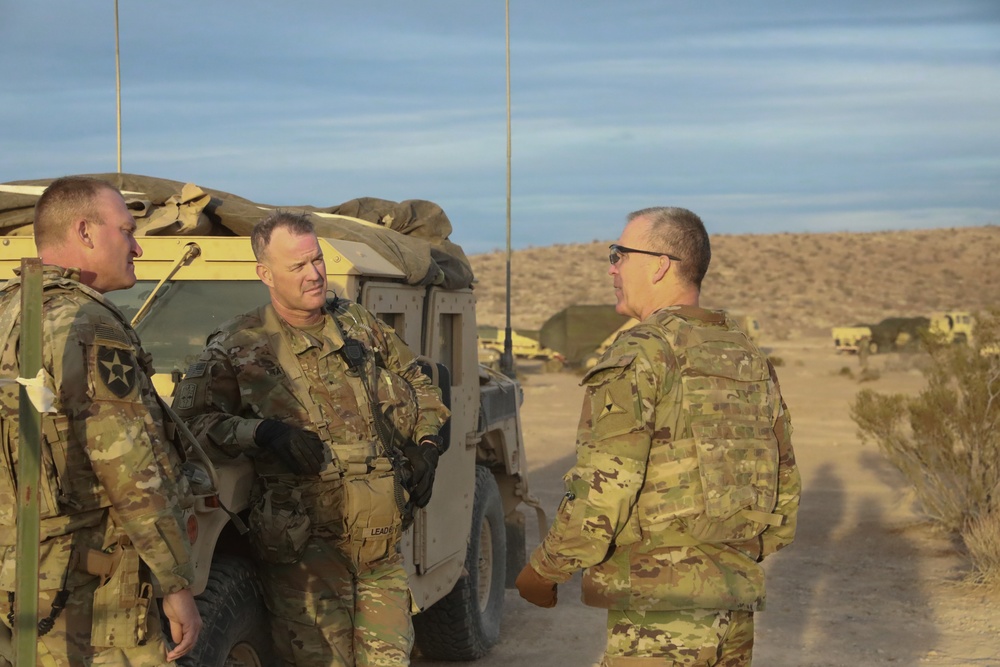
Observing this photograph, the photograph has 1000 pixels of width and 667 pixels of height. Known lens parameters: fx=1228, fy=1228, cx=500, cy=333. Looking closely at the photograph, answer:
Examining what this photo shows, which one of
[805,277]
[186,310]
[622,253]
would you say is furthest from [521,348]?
[805,277]

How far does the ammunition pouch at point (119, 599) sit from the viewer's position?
2.71 m

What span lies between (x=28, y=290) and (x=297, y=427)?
60.8 inches

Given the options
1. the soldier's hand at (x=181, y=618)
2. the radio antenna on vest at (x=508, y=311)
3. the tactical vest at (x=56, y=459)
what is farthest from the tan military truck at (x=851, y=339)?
the tactical vest at (x=56, y=459)

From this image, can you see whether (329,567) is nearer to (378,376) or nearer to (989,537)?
(378,376)

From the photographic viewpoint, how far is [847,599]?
763cm

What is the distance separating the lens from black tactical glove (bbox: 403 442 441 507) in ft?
13.0

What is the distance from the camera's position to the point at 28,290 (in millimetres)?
2195

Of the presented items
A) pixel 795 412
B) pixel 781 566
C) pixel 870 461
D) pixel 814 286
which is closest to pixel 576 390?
pixel 795 412

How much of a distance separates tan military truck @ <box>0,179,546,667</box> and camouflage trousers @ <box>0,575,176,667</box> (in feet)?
1.60

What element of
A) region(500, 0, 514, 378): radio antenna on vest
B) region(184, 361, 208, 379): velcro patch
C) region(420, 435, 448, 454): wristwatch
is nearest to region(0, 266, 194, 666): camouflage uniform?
region(184, 361, 208, 379): velcro patch

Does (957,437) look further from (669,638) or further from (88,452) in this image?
(88,452)

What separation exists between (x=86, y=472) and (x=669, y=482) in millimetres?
1358

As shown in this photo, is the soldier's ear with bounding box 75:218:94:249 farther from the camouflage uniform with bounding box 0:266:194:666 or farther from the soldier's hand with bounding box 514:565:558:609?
the soldier's hand with bounding box 514:565:558:609

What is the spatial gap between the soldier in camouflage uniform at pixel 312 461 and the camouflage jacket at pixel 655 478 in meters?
0.93
